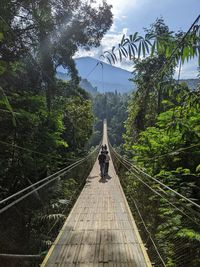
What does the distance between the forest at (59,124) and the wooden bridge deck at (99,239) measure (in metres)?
0.16

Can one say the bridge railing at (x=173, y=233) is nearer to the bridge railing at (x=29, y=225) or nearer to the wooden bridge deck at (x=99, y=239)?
the wooden bridge deck at (x=99, y=239)

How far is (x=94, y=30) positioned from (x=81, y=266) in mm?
11464

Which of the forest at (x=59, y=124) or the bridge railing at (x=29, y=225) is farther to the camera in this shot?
the bridge railing at (x=29, y=225)

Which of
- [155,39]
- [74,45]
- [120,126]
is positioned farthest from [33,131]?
[120,126]

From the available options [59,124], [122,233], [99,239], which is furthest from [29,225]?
[59,124]

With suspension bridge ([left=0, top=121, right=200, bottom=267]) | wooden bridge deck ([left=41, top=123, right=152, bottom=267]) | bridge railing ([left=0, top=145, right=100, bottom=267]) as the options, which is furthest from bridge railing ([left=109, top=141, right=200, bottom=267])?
bridge railing ([left=0, top=145, right=100, bottom=267])

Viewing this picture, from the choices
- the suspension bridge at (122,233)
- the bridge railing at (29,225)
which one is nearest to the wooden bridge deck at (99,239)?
the suspension bridge at (122,233)

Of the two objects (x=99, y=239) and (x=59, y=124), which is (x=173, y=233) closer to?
(x=99, y=239)

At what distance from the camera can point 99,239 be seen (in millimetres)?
4594

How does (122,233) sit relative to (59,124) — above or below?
below

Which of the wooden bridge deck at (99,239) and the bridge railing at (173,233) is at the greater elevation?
the bridge railing at (173,233)

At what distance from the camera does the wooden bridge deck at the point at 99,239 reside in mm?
3740

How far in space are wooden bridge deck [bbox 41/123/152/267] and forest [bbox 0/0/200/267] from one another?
16 cm

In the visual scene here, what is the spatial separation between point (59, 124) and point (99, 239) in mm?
8132
